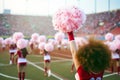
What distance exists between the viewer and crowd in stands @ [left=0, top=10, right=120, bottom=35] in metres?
33.8

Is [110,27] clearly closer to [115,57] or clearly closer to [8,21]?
[8,21]

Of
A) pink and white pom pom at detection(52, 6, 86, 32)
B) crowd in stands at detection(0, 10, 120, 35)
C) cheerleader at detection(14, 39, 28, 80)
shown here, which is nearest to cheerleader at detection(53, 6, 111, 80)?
pink and white pom pom at detection(52, 6, 86, 32)

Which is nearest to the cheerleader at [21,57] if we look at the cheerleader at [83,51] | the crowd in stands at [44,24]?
the cheerleader at [83,51]

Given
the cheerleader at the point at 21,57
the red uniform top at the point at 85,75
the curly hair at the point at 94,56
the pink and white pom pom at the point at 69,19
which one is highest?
the pink and white pom pom at the point at 69,19

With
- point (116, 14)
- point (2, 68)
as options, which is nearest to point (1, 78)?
point (2, 68)

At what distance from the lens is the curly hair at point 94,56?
226 cm

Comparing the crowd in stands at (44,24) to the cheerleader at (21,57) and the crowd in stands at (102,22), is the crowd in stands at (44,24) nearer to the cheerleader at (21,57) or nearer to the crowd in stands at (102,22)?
the crowd in stands at (102,22)

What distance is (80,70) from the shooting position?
2.36 m

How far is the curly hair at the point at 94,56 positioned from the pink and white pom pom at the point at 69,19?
0.24 meters

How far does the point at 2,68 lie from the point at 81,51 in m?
9.45

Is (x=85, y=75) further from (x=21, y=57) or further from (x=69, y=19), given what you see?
(x=21, y=57)

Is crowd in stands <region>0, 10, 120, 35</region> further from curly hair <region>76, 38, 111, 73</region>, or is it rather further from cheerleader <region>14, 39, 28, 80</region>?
curly hair <region>76, 38, 111, 73</region>

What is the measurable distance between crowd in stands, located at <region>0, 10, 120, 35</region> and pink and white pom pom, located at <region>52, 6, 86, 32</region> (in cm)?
2998

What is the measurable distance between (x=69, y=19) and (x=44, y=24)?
130 feet
